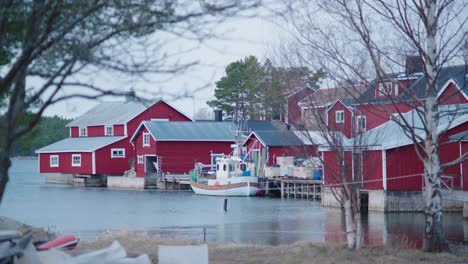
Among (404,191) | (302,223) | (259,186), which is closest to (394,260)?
(302,223)

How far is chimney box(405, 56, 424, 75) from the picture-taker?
14.1 m

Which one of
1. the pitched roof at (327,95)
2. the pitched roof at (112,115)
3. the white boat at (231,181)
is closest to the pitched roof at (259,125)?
the white boat at (231,181)

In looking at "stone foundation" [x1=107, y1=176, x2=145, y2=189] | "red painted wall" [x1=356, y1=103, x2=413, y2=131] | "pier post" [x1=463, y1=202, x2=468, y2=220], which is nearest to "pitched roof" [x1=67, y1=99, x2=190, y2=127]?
"stone foundation" [x1=107, y1=176, x2=145, y2=189]

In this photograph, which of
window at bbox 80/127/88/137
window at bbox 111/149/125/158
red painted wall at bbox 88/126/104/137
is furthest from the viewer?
window at bbox 80/127/88/137

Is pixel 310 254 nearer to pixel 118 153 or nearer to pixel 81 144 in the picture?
pixel 118 153

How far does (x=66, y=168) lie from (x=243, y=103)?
16966 millimetres

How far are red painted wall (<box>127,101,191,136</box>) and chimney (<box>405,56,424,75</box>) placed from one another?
4937 centimetres

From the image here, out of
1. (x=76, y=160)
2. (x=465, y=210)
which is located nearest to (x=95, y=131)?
(x=76, y=160)

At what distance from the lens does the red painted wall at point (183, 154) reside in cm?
5884

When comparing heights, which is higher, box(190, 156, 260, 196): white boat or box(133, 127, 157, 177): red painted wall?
box(133, 127, 157, 177): red painted wall

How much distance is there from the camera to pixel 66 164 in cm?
6619

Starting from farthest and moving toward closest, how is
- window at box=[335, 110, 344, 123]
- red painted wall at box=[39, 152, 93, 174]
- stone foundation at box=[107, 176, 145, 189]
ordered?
red painted wall at box=[39, 152, 93, 174] → stone foundation at box=[107, 176, 145, 189] → window at box=[335, 110, 344, 123]

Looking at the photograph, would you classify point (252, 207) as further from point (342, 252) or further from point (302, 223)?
point (342, 252)

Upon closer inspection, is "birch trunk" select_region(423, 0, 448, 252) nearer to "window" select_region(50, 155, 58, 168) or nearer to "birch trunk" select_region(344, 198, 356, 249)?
"birch trunk" select_region(344, 198, 356, 249)
